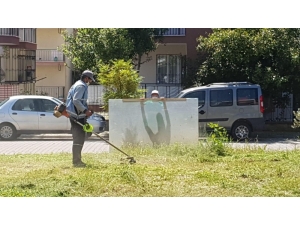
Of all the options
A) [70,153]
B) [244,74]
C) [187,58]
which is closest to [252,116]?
[244,74]

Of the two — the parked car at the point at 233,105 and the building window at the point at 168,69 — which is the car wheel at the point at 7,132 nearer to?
the building window at the point at 168,69

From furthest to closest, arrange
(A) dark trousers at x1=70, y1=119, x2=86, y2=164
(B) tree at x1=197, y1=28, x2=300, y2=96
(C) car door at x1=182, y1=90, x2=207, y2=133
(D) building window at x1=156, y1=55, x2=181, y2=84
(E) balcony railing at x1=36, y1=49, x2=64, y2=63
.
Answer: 1. (B) tree at x1=197, y1=28, x2=300, y2=96
2. (D) building window at x1=156, y1=55, x2=181, y2=84
3. (E) balcony railing at x1=36, y1=49, x2=64, y2=63
4. (C) car door at x1=182, y1=90, x2=207, y2=133
5. (A) dark trousers at x1=70, y1=119, x2=86, y2=164

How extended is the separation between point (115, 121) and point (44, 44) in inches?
103

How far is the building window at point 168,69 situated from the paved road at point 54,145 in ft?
9.09

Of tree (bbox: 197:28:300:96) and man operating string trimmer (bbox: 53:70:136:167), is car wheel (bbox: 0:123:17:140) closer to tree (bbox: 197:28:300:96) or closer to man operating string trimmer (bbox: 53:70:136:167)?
man operating string trimmer (bbox: 53:70:136:167)

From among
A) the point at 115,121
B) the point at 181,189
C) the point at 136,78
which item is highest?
the point at 136,78

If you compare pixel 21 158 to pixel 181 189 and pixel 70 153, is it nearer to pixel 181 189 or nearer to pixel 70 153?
pixel 70 153

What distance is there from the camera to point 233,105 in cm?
1477

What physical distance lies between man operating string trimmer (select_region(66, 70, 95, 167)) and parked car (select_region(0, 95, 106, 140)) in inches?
67.1

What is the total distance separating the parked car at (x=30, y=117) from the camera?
1235 cm

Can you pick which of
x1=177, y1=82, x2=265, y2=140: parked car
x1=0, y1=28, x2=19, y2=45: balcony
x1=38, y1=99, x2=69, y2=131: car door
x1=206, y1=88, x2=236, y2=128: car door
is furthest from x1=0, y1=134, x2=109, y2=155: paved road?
x1=206, y1=88, x2=236, y2=128: car door

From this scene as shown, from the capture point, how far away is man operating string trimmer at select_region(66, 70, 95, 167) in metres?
10.2

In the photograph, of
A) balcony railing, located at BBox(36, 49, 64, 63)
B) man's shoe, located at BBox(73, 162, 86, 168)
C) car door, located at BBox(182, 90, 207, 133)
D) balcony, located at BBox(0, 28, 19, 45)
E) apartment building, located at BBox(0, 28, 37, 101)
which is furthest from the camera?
balcony railing, located at BBox(36, 49, 64, 63)

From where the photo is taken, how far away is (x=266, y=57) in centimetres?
1677
